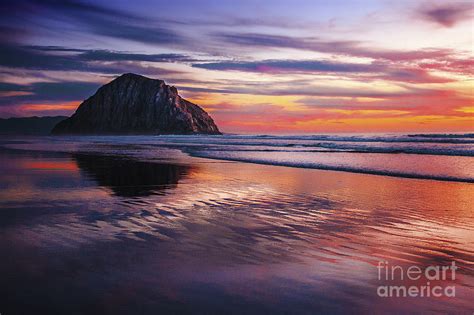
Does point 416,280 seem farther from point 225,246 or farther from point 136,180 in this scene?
point 136,180

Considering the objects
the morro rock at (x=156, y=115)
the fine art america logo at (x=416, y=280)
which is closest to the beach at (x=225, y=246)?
the fine art america logo at (x=416, y=280)

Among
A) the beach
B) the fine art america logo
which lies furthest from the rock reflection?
the fine art america logo

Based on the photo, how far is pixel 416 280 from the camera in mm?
4742

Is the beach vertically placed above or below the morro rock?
below

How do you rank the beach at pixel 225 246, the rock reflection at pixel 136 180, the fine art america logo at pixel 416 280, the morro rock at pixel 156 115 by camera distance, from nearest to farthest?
the beach at pixel 225 246 < the fine art america logo at pixel 416 280 < the rock reflection at pixel 136 180 < the morro rock at pixel 156 115

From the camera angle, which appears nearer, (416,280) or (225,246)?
(416,280)

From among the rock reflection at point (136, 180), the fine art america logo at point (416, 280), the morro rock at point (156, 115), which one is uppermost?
the morro rock at point (156, 115)

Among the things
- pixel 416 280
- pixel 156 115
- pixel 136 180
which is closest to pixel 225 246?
pixel 416 280

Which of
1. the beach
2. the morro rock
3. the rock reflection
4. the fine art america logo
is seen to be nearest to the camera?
the beach

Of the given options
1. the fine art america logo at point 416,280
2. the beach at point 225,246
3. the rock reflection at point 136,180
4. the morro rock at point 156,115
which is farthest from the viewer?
the morro rock at point 156,115

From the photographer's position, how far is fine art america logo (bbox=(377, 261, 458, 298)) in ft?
14.4

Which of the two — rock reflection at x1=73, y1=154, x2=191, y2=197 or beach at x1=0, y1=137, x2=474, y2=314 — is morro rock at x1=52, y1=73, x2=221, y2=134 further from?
beach at x1=0, y1=137, x2=474, y2=314

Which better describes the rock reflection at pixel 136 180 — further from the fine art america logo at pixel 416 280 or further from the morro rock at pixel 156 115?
the morro rock at pixel 156 115

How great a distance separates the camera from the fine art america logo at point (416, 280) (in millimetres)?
4387
